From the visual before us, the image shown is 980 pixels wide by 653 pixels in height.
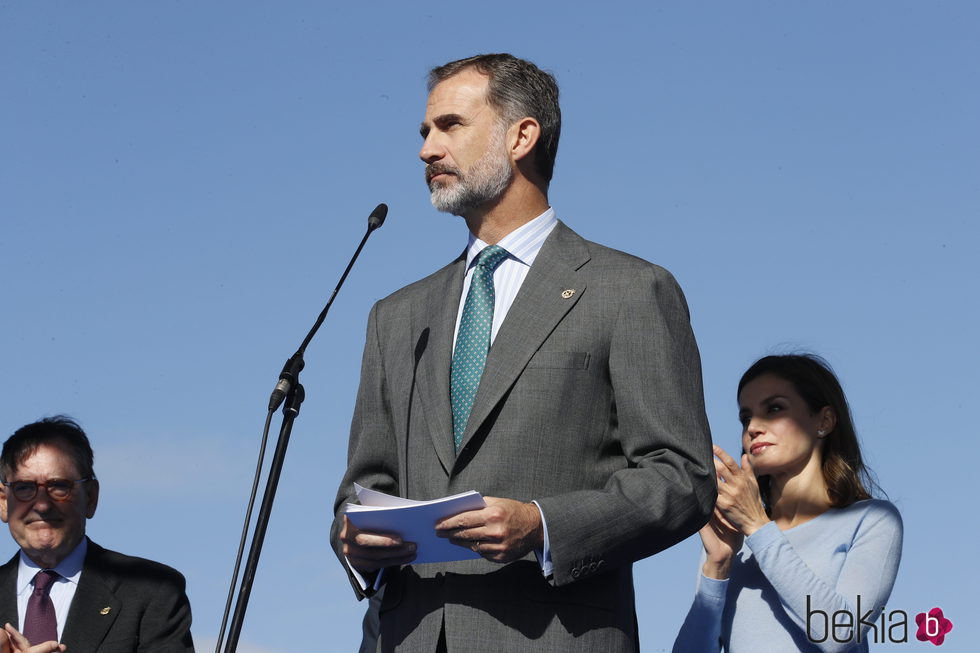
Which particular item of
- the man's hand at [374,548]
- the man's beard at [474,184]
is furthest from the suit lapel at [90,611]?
the man's beard at [474,184]

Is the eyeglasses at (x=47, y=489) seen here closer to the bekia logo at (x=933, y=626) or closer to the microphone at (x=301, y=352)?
the microphone at (x=301, y=352)

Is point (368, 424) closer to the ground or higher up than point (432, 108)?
closer to the ground

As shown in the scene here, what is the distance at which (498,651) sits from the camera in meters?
2.68

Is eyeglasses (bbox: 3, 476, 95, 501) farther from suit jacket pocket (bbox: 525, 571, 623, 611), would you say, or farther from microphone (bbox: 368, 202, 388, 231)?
suit jacket pocket (bbox: 525, 571, 623, 611)

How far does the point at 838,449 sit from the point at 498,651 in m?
2.10

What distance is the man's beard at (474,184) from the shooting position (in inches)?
125

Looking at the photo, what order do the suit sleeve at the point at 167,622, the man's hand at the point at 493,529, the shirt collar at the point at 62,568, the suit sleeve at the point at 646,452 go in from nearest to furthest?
the man's hand at the point at 493,529 → the suit sleeve at the point at 646,452 → the suit sleeve at the point at 167,622 → the shirt collar at the point at 62,568

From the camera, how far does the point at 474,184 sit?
10.5ft

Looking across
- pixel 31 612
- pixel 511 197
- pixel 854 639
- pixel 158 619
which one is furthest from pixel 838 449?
pixel 31 612

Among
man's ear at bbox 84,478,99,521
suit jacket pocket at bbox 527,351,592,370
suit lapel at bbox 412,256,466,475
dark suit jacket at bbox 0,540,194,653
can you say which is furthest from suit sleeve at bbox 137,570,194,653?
suit jacket pocket at bbox 527,351,592,370

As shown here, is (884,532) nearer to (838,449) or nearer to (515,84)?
(838,449)

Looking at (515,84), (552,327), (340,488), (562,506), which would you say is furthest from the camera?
(515,84)

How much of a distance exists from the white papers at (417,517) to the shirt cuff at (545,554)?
0.47ft

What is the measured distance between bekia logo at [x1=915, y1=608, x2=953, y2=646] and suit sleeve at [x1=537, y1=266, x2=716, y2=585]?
184cm
